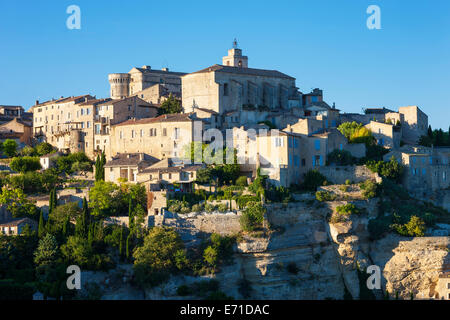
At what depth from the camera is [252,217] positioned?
52.4 metres

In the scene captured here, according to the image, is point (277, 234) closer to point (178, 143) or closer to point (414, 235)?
point (414, 235)

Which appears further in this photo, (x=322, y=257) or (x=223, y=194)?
(x=223, y=194)

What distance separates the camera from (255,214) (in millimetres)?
52531

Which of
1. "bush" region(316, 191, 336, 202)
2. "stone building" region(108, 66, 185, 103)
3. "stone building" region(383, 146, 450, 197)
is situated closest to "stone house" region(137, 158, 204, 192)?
"bush" region(316, 191, 336, 202)

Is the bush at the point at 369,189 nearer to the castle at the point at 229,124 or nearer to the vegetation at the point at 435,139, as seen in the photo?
the castle at the point at 229,124

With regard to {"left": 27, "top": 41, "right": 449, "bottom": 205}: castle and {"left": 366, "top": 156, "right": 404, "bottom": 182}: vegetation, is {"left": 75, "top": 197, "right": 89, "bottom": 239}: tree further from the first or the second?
{"left": 366, "top": 156, "right": 404, "bottom": 182}: vegetation

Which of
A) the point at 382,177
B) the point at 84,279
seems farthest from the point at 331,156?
the point at 84,279

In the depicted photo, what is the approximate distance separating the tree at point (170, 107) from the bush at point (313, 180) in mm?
18701

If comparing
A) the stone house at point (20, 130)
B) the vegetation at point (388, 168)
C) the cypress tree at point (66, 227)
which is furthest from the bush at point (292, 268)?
the stone house at point (20, 130)

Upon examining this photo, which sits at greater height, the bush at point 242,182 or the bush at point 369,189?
the bush at point 242,182

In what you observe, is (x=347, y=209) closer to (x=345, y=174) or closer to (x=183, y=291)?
(x=345, y=174)

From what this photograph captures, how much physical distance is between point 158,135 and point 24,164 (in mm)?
12062

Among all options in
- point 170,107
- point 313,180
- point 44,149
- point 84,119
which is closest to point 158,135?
point 170,107

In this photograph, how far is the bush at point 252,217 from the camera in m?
52.1
